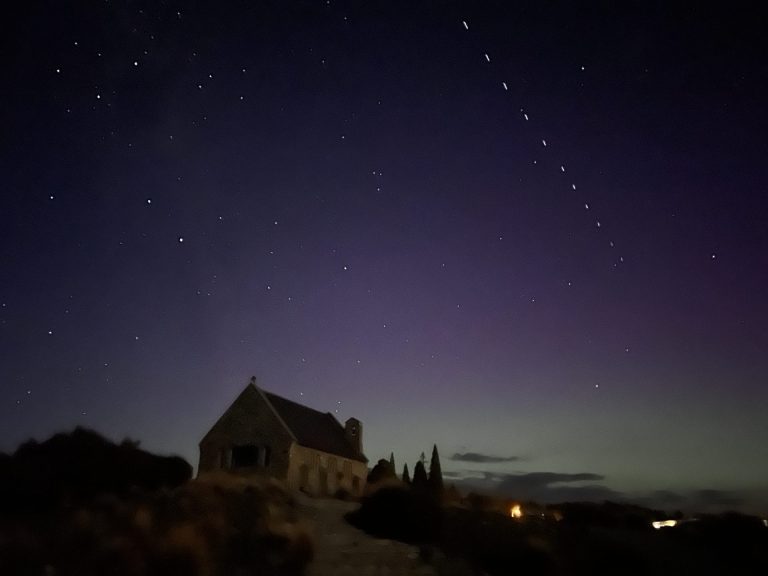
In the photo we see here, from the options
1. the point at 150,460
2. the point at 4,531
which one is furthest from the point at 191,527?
the point at 150,460

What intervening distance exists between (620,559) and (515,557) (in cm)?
380

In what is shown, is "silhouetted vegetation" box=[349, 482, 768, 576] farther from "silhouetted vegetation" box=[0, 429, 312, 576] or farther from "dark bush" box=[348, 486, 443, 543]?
"silhouetted vegetation" box=[0, 429, 312, 576]

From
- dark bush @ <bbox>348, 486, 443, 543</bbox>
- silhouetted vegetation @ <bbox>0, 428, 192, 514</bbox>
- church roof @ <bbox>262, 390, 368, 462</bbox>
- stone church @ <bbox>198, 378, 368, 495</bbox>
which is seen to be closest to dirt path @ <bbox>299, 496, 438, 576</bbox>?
dark bush @ <bbox>348, 486, 443, 543</bbox>

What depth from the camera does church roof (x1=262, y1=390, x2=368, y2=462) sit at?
43.2m

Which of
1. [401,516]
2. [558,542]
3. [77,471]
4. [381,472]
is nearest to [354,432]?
[381,472]

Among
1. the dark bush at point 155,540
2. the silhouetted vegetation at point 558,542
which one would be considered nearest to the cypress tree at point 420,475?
the silhouetted vegetation at point 558,542

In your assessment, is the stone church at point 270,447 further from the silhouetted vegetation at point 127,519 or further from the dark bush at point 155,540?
the dark bush at point 155,540

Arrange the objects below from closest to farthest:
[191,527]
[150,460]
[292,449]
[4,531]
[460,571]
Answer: [4,531], [191,527], [460,571], [150,460], [292,449]

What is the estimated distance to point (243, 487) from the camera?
2812 cm

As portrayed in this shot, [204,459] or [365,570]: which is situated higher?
[204,459]

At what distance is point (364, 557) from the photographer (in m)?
19.1

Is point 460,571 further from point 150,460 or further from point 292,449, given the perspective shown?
point 292,449

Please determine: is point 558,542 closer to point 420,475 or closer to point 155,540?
point 155,540

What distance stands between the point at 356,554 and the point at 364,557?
37cm
